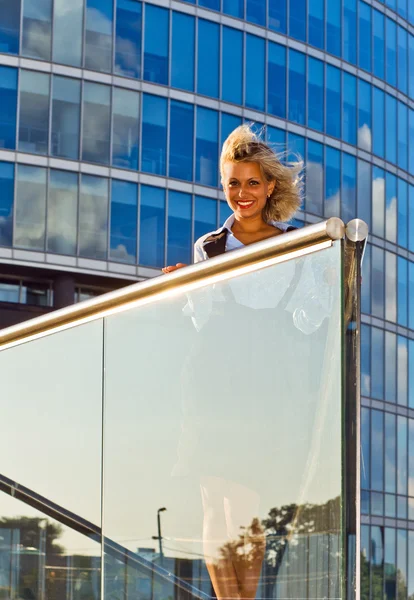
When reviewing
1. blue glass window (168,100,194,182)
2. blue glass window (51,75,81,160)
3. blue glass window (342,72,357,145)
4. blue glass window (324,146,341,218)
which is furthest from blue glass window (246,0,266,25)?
blue glass window (51,75,81,160)

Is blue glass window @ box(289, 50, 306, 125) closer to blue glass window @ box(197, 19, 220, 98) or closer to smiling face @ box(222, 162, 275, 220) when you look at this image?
blue glass window @ box(197, 19, 220, 98)

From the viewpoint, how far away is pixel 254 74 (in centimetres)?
3162

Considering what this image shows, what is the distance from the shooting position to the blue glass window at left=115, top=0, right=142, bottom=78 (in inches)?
1132

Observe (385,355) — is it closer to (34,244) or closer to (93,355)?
(34,244)

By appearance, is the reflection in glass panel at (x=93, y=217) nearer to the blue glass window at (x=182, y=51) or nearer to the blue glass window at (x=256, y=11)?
the blue glass window at (x=182, y=51)

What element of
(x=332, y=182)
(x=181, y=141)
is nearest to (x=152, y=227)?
(x=181, y=141)

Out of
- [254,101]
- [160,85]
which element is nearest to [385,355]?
[254,101]

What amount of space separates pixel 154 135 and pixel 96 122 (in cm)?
161

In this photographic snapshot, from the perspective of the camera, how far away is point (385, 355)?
36031mm

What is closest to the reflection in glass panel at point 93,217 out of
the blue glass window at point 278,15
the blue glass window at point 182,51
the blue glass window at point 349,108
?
the blue glass window at point 182,51

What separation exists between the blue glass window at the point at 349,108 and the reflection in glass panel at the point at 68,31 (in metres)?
9.74

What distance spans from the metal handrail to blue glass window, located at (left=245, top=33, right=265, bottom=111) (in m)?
28.1

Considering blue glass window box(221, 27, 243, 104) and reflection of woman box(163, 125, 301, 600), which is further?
blue glass window box(221, 27, 243, 104)

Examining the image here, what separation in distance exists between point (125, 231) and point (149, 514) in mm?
25313
